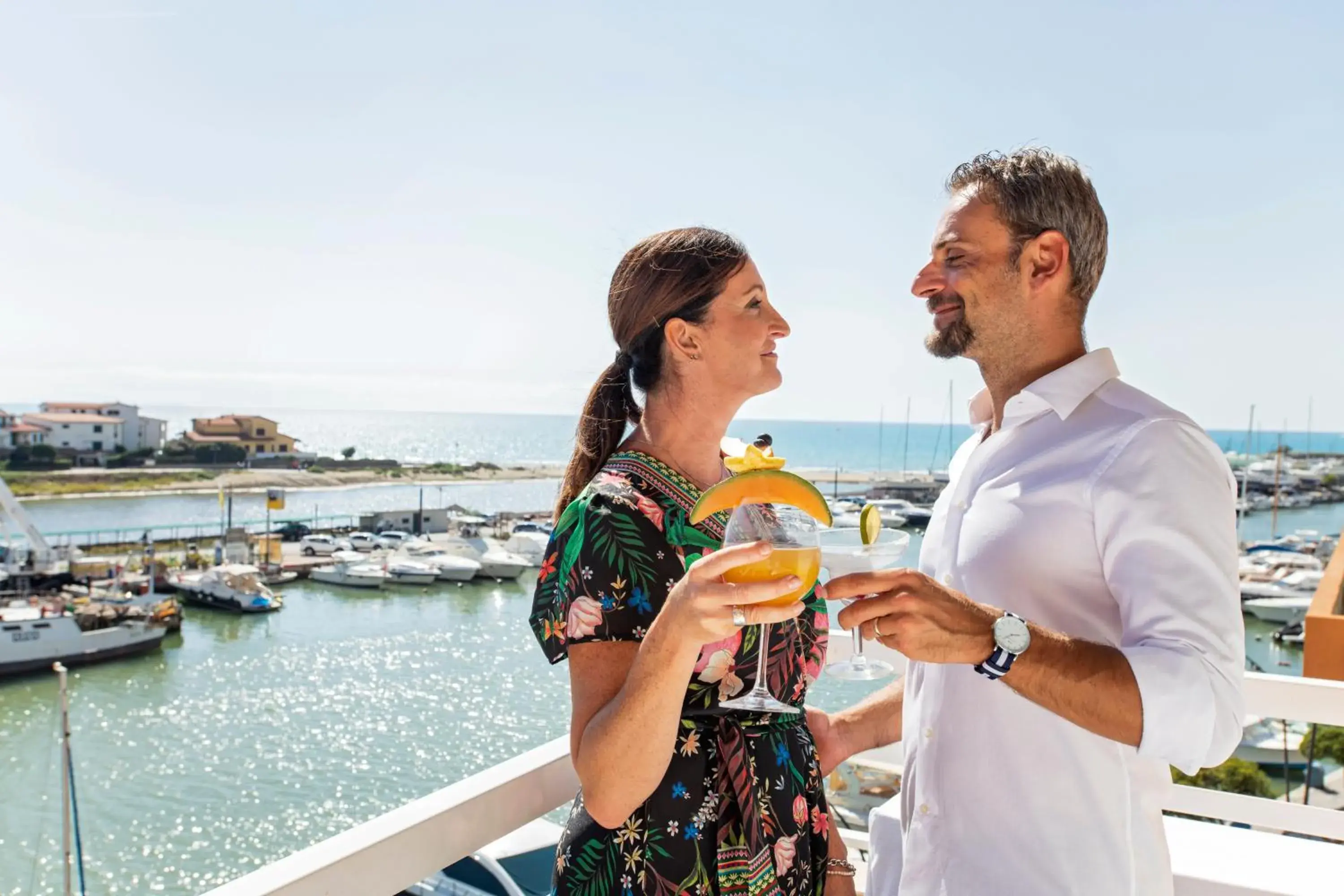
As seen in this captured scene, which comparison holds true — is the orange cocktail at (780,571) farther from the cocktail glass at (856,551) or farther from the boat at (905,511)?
the boat at (905,511)

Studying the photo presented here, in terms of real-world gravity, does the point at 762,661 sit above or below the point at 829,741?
above

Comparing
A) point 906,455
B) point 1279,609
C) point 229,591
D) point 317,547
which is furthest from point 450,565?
point 906,455

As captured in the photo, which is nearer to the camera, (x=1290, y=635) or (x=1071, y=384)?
(x=1071, y=384)

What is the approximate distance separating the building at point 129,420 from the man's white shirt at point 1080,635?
6669 cm

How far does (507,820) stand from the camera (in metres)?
1.53

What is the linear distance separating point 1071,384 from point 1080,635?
1.15 ft

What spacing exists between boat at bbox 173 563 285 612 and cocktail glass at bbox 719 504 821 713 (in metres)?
33.7

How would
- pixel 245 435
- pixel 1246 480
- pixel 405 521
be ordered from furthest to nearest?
pixel 245 435 < pixel 405 521 < pixel 1246 480

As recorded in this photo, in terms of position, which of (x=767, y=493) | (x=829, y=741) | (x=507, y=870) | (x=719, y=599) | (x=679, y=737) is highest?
(x=767, y=493)

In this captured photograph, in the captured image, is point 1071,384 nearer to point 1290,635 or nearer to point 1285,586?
point 1290,635

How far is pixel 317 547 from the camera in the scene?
1517 inches

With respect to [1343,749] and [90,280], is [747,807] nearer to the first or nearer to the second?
[1343,749]

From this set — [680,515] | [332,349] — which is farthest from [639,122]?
[332,349]

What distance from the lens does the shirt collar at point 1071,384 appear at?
133 cm
